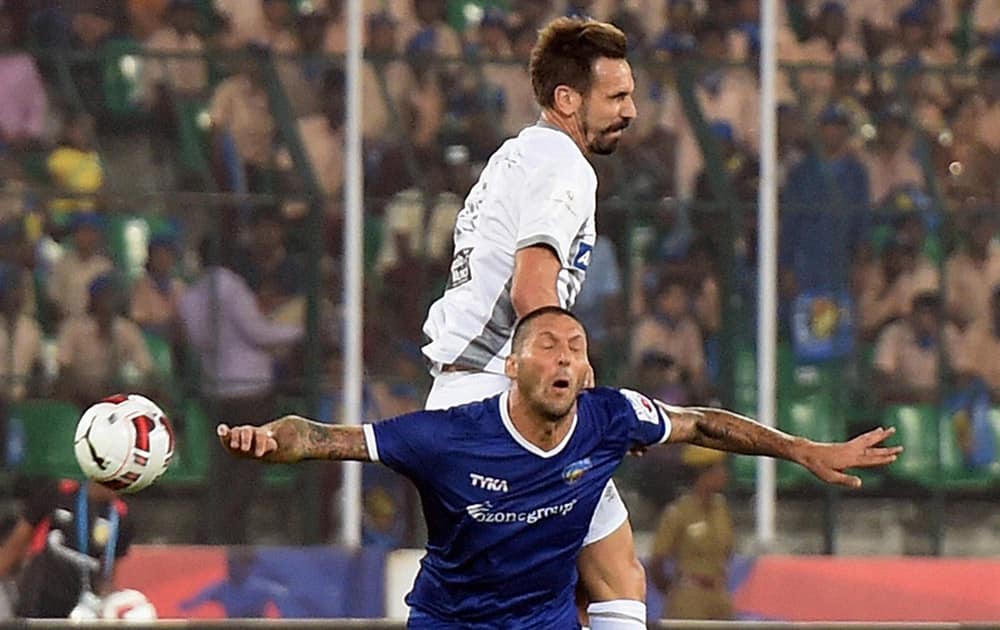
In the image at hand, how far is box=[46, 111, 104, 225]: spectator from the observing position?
12.7m

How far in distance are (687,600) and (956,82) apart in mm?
3358

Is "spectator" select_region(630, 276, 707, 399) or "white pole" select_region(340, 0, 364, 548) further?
"spectator" select_region(630, 276, 707, 399)

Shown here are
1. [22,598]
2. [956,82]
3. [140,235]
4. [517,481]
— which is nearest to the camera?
[517,481]

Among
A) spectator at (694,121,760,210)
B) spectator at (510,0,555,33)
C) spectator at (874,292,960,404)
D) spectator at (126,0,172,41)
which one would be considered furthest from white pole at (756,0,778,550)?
spectator at (126,0,172,41)

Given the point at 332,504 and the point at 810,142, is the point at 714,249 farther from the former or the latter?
the point at 332,504

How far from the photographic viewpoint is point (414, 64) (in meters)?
13.2

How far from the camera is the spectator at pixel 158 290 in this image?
41.8ft

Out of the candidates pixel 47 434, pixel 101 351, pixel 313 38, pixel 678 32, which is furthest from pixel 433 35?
pixel 47 434

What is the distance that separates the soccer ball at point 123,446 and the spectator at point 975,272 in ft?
24.6

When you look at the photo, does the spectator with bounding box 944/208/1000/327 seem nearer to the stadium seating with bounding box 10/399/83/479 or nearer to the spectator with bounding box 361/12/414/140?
the spectator with bounding box 361/12/414/140

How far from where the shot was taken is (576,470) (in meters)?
6.55

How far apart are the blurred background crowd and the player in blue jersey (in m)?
6.10

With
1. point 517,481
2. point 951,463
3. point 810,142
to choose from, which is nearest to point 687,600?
point 951,463

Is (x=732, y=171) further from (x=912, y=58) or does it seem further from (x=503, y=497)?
(x=503, y=497)
